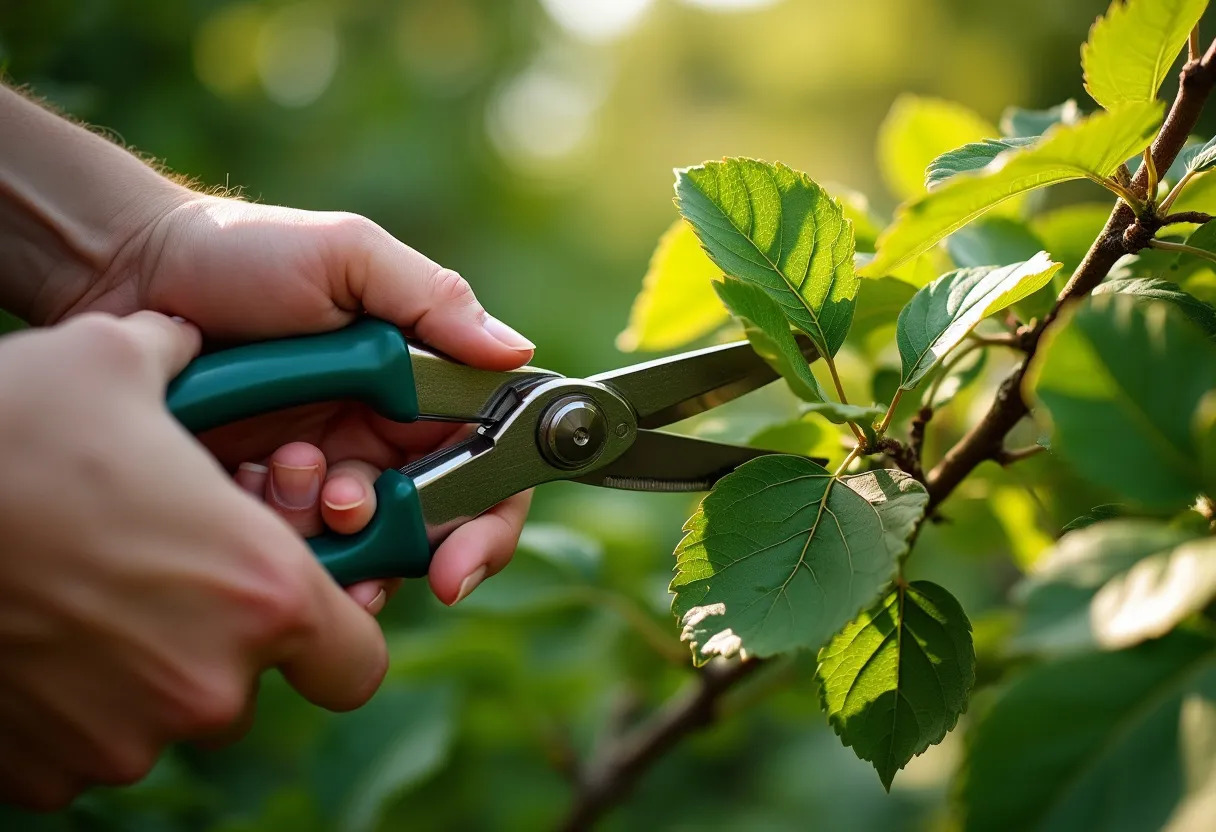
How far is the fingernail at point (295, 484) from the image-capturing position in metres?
0.73

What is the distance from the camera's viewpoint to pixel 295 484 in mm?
731

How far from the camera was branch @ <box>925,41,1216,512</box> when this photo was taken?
1.75 feet

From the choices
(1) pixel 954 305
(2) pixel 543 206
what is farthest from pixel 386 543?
(2) pixel 543 206

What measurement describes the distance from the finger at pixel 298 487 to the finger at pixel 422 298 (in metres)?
0.13

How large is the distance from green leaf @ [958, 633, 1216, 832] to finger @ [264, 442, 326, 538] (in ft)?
1.66

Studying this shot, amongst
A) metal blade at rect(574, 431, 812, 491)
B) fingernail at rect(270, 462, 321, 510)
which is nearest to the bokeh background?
metal blade at rect(574, 431, 812, 491)

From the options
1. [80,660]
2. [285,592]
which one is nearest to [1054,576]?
[285,592]

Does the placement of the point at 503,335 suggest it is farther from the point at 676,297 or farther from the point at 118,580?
the point at 118,580

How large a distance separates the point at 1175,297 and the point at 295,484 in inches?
24.1

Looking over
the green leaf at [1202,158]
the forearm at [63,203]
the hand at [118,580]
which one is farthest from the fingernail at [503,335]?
the green leaf at [1202,158]

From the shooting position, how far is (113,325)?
0.55 metres

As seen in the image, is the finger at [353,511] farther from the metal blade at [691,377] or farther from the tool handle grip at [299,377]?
the metal blade at [691,377]

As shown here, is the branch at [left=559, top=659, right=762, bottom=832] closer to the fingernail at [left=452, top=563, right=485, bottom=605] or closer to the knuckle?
the fingernail at [left=452, top=563, right=485, bottom=605]

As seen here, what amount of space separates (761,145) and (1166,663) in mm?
2760
